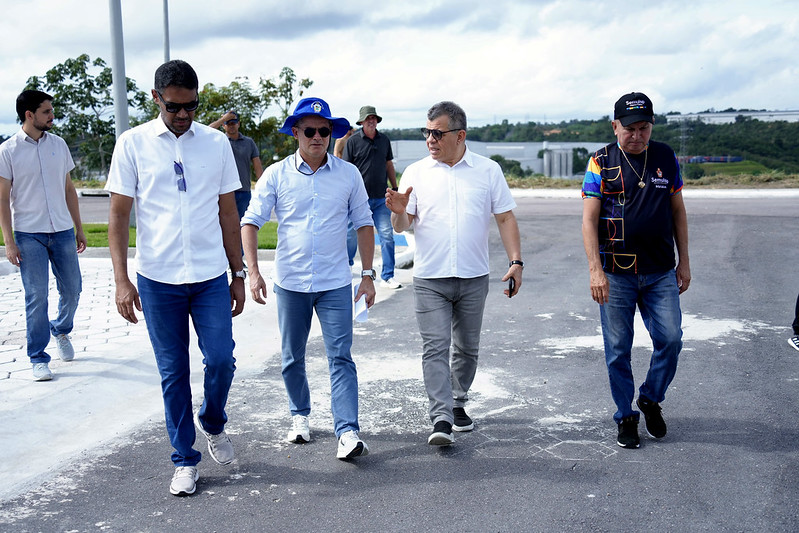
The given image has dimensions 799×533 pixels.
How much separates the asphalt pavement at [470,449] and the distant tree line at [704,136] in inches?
1134

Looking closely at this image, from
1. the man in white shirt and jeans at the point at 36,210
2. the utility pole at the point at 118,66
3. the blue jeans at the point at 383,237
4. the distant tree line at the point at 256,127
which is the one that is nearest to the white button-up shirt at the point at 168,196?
the man in white shirt and jeans at the point at 36,210

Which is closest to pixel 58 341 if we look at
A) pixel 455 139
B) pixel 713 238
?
pixel 455 139

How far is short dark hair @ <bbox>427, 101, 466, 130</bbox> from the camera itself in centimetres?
506

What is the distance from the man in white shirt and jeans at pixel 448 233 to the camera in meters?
5.04

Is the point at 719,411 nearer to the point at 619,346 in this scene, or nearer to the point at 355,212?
the point at 619,346

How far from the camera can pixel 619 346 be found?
4.95m

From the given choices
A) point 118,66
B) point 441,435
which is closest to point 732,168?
point 118,66

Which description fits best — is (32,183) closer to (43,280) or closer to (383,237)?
(43,280)

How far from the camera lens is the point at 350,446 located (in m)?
4.58

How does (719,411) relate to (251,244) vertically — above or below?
below

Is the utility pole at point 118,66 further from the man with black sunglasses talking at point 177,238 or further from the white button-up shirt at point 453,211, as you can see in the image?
the man with black sunglasses talking at point 177,238

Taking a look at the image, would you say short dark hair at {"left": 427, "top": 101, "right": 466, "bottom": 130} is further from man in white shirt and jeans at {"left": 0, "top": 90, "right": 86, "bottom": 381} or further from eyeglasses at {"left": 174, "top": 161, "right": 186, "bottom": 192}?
man in white shirt and jeans at {"left": 0, "top": 90, "right": 86, "bottom": 381}

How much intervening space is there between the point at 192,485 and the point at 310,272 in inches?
52.9

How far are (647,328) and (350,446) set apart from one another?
6.31ft
